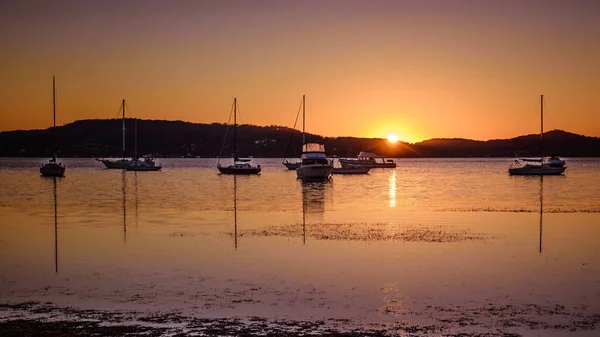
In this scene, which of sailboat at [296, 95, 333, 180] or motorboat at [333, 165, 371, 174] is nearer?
sailboat at [296, 95, 333, 180]

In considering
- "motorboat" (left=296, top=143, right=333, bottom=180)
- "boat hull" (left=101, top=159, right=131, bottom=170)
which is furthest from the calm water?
"boat hull" (left=101, top=159, right=131, bottom=170)

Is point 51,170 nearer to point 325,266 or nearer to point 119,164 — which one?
point 119,164

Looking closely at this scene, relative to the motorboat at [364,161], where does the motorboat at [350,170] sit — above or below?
below

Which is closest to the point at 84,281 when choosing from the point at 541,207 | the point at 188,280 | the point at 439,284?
the point at 188,280

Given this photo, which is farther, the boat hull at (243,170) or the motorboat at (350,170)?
the motorboat at (350,170)

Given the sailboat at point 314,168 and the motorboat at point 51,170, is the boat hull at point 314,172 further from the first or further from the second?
the motorboat at point 51,170

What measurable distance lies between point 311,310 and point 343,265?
21.5 feet

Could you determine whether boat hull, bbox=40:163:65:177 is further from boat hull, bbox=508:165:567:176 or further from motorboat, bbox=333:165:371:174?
boat hull, bbox=508:165:567:176

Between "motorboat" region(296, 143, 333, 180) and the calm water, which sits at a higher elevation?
"motorboat" region(296, 143, 333, 180)

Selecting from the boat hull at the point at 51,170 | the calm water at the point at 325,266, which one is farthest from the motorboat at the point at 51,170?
the calm water at the point at 325,266

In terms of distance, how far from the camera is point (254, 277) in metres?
20.5

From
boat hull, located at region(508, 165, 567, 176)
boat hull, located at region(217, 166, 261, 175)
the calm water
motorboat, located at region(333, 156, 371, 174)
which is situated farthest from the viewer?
motorboat, located at region(333, 156, 371, 174)

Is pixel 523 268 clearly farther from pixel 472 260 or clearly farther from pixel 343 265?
pixel 343 265

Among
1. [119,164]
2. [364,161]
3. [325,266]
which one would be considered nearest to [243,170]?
[364,161]
